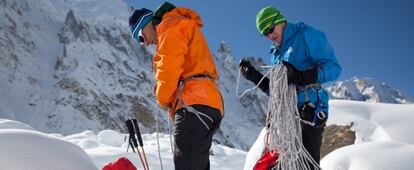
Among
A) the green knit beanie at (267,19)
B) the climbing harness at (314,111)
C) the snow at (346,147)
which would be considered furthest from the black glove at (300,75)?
the snow at (346,147)

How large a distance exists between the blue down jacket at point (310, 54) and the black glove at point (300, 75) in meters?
0.05

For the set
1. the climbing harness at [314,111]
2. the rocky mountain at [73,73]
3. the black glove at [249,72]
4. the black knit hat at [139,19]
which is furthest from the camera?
the rocky mountain at [73,73]

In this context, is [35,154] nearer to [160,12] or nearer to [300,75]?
[160,12]

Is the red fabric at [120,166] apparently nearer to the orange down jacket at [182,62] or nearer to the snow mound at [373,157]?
the orange down jacket at [182,62]

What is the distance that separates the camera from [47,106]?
68312 millimetres

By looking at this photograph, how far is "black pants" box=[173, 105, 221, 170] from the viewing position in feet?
9.98

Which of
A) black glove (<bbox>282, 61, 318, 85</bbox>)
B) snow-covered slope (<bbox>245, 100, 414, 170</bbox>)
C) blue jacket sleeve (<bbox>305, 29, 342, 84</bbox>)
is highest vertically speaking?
blue jacket sleeve (<bbox>305, 29, 342, 84</bbox>)

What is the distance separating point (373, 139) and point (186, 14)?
552 centimetres

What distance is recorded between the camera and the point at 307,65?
353cm

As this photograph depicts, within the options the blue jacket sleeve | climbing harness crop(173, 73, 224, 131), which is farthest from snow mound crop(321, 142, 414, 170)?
climbing harness crop(173, 73, 224, 131)

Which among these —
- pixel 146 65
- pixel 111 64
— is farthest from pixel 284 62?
pixel 146 65

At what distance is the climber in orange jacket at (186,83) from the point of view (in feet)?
10.0

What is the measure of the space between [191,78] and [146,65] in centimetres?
10006

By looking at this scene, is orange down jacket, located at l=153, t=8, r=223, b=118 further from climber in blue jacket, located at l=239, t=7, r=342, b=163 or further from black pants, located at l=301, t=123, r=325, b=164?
black pants, located at l=301, t=123, r=325, b=164
